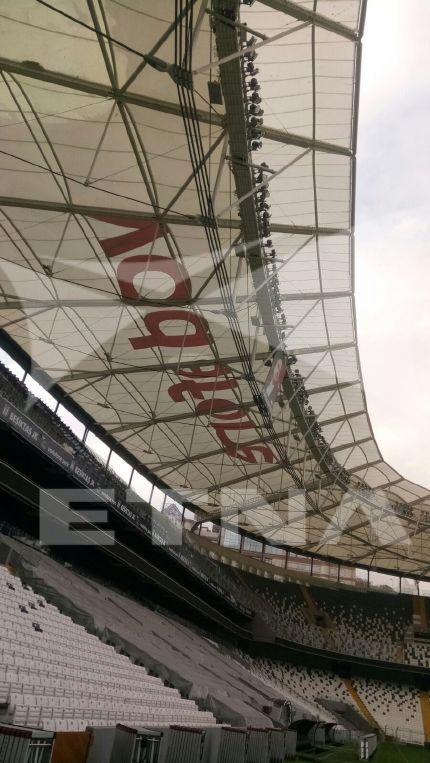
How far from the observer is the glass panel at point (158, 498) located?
40059mm

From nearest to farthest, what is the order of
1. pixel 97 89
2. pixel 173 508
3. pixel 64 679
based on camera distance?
pixel 97 89, pixel 64 679, pixel 173 508

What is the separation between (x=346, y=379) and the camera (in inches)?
1115

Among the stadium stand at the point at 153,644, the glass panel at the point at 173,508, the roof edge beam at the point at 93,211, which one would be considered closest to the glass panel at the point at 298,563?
the glass panel at the point at 173,508

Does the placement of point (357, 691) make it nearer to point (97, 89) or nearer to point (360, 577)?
point (360, 577)

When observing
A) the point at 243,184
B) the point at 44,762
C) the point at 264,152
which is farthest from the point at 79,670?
the point at 264,152

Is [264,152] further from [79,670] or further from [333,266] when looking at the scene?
[79,670]

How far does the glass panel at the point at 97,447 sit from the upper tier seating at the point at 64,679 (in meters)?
12.7

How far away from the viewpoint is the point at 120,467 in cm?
3672

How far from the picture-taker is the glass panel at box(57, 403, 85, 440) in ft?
98.9

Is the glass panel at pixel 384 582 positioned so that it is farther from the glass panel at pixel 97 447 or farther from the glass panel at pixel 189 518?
the glass panel at pixel 97 447

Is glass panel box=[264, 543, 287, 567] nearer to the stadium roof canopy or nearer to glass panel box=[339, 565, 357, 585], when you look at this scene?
glass panel box=[339, 565, 357, 585]

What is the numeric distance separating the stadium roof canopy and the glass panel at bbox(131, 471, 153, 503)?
4.87 metres

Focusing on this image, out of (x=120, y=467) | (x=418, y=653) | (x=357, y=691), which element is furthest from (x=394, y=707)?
(x=120, y=467)

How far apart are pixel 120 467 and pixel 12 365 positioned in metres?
12.5
